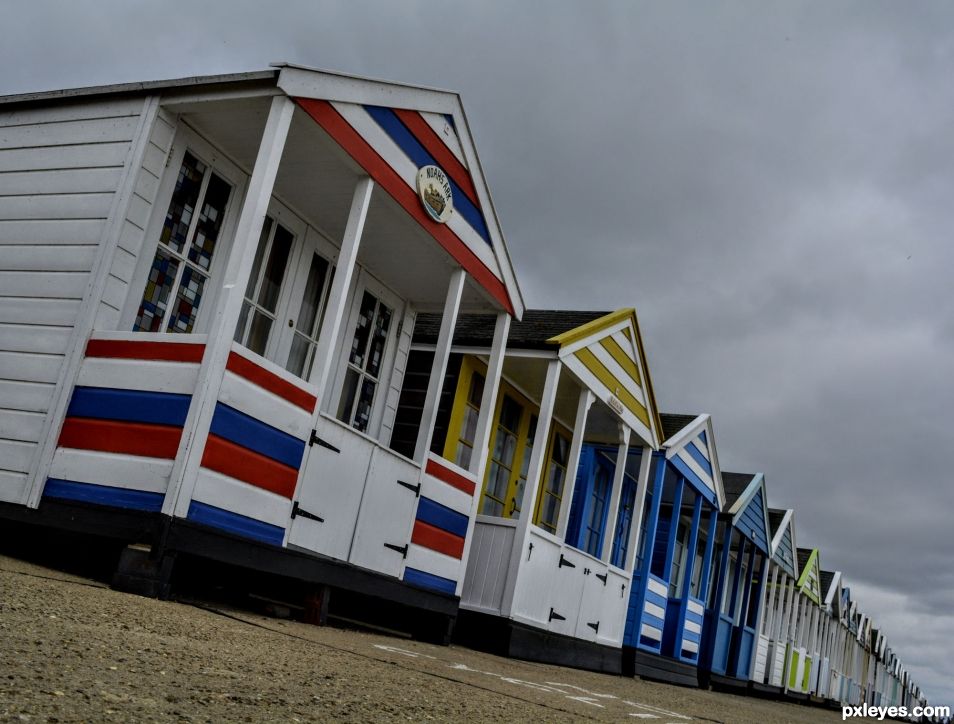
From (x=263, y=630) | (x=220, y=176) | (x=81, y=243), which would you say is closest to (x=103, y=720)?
(x=263, y=630)

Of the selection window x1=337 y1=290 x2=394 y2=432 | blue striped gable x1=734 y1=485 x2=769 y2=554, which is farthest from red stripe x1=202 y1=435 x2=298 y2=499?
blue striped gable x1=734 y1=485 x2=769 y2=554

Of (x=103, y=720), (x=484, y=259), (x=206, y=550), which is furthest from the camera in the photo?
(x=484, y=259)

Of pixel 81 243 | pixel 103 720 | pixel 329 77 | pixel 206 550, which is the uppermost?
pixel 329 77

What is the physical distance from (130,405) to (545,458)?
8.75 meters

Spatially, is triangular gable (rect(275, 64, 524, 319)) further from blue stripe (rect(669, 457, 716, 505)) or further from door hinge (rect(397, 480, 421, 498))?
blue stripe (rect(669, 457, 716, 505))

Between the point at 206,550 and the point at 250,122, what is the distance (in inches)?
120

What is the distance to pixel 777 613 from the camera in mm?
25625

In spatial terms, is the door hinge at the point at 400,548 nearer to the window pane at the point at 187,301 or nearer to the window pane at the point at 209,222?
the window pane at the point at 187,301

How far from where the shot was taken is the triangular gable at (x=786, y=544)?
2381 cm

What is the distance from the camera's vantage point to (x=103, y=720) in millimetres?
2557

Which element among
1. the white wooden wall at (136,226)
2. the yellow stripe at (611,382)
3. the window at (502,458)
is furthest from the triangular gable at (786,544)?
the white wooden wall at (136,226)

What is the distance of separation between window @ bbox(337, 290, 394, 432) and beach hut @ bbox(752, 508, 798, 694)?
15.7 m

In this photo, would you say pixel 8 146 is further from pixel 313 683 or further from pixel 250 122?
pixel 313 683

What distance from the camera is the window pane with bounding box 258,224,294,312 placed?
8.26 meters
